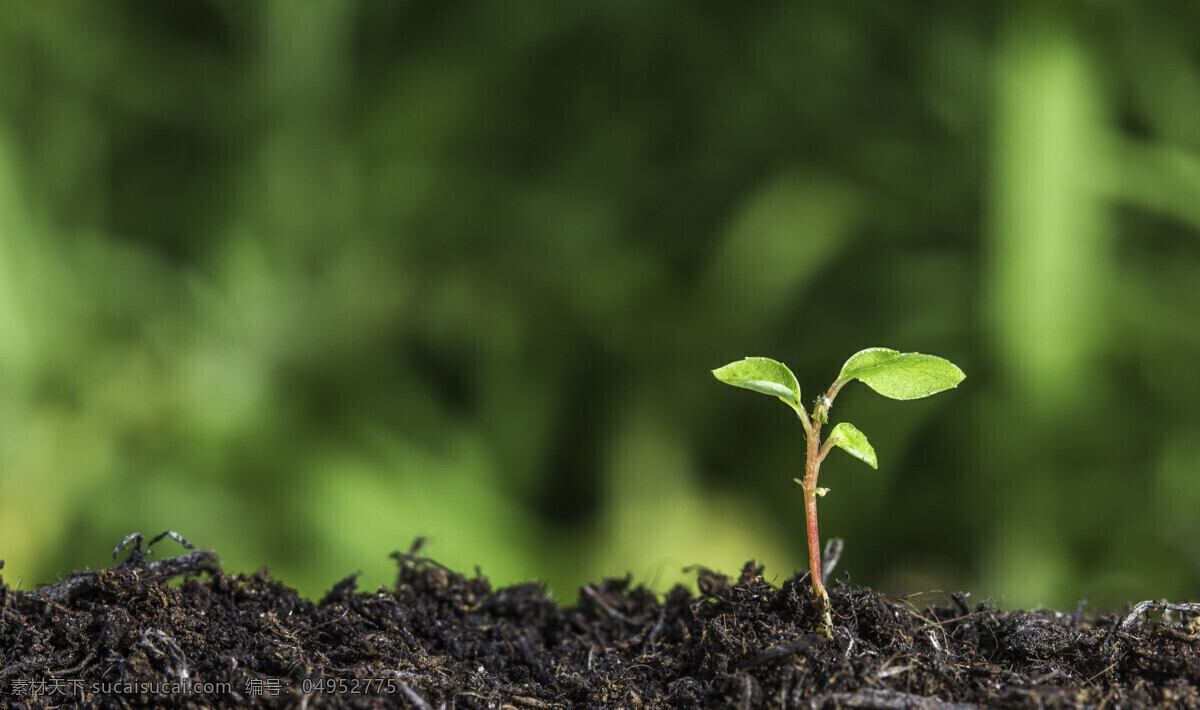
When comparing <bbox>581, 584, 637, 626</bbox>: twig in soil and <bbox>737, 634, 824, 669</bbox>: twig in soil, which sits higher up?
<bbox>581, 584, 637, 626</bbox>: twig in soil

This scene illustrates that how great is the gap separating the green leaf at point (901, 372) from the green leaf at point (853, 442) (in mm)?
32

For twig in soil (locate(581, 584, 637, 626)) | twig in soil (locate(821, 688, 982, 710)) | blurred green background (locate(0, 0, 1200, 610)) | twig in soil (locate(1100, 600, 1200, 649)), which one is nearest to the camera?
twig in soil (locate(821, 688, 982, 710))

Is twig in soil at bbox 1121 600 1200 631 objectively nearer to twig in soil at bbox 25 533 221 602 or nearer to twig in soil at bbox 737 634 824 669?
twig in soil at bbox 737 634 824 669

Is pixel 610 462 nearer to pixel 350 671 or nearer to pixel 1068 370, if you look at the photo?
pixel 1068 370

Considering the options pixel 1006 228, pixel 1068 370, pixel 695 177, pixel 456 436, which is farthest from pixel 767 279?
pixel 456 436

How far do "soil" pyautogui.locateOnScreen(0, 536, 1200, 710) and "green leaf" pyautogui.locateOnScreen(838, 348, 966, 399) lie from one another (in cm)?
16

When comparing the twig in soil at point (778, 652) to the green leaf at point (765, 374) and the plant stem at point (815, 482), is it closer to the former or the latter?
the plant stem at point (815, 482)

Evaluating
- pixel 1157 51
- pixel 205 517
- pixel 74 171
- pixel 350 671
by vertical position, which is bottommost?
pixel 350 671

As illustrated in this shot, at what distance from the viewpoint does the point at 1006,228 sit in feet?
5.02

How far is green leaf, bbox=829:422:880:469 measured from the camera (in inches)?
25.1

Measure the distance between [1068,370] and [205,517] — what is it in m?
1.39

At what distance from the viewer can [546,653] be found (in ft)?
2.79

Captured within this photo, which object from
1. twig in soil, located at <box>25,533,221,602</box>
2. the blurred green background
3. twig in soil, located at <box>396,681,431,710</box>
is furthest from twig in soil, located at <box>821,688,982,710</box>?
the blurred green background

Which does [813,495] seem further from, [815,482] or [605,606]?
[605,606]
